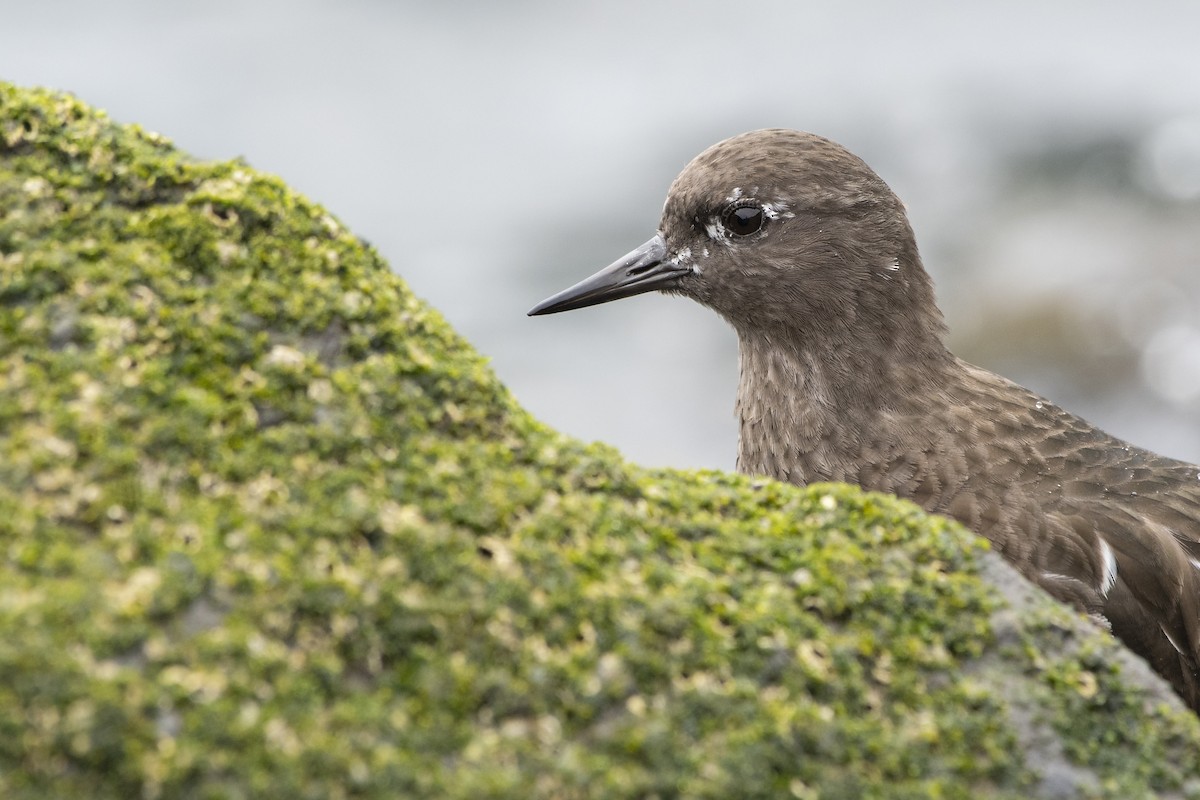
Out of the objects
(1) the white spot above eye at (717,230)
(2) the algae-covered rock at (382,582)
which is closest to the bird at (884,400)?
(1) the white spot above eye at (717,230)

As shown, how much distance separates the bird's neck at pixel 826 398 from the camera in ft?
14.2

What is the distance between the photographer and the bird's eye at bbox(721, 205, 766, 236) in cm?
452

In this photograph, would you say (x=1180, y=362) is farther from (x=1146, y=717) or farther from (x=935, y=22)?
(x=1146, y=717)

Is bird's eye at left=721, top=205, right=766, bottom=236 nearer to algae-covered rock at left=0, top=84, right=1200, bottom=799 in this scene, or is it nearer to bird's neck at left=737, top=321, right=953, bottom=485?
bird's neck at left=737, top=321, right=953, bottom=485

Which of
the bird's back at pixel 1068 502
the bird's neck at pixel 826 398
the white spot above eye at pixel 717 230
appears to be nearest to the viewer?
the bird's back at pixel 1068 502

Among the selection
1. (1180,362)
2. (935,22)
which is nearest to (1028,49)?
(935,22)

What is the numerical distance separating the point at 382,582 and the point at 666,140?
1232 cm

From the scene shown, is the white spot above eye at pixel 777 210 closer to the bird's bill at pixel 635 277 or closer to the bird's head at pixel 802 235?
the bird's head at pixel 802 235

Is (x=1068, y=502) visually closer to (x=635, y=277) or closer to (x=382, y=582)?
(x=635, y=277)

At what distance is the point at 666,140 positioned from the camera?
13711mm

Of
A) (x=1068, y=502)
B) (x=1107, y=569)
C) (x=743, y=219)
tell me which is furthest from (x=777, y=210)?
(x=1107, y=569)

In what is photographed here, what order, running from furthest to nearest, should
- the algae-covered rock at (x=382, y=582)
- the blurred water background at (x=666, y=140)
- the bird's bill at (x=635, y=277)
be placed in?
the blurred water background at (x=666, y=140) < the bird's bill at (x=635, y=277) < the algae-covered rock at (x=382, y=582)

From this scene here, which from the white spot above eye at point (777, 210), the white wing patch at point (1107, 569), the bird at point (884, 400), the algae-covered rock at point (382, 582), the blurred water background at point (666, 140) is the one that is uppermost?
the blurred water background at point (666, 140)

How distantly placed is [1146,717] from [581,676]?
3.45ft
